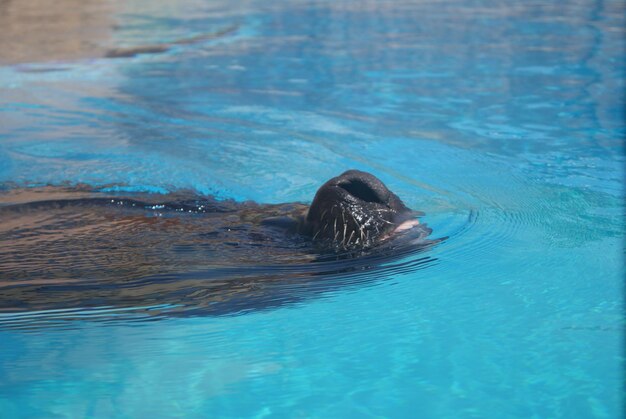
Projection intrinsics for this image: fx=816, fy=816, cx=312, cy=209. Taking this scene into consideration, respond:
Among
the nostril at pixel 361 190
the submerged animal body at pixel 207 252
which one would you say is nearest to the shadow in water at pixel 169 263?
the submerged animal body at pixel 207 252

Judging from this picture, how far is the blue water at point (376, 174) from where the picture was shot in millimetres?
2816

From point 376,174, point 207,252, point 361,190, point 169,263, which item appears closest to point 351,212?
point 361,190

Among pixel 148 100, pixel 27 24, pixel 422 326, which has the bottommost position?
pixel 422 326

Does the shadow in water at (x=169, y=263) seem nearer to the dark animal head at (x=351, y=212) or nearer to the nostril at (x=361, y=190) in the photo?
the dark animal head at (x=351, y=212)

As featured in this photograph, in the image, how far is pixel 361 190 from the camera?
3689 millimetres

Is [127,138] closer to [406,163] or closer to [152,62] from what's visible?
[406,163]

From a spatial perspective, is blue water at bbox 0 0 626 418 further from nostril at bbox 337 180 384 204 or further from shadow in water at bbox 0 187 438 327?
nostril at bbox 337 180 384 204

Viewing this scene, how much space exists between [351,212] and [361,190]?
0.41 ft

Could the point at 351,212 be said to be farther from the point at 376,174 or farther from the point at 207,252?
the point at 376,174

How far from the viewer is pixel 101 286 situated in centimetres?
340

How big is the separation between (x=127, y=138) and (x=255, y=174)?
1.45 meters

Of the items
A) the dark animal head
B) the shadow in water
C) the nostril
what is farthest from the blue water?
the nostril

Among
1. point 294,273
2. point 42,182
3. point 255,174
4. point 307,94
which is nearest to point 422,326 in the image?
point 294,273

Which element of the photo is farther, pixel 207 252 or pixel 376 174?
pixel 376 174
